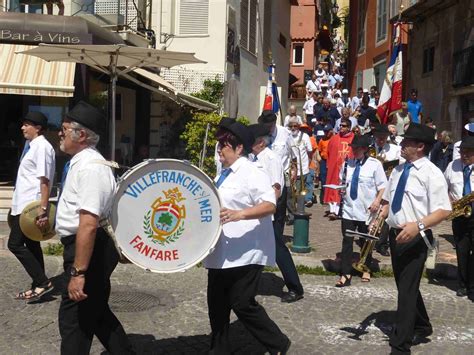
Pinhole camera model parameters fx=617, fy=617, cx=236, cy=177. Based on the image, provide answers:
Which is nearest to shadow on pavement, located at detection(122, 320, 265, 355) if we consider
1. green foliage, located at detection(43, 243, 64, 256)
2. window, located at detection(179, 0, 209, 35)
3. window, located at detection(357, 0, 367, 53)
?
green foliage, located at detection(43, 243, 64, 256)

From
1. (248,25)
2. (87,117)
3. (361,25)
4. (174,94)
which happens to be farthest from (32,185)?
(361,25)

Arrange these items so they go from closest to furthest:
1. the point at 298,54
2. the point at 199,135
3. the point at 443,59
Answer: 1. the point at 199,135
2. the point at 443,59
3. the point at 298,54

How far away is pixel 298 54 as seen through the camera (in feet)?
159

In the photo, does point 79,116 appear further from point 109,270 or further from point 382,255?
point 382,255

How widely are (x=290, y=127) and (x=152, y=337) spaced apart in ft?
23.9

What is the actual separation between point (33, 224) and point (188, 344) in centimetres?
188

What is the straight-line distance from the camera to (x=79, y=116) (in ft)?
12.9

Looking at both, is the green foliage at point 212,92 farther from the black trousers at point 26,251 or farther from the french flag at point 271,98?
the black trousers at point 26,251

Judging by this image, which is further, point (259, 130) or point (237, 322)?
point (259, 130)

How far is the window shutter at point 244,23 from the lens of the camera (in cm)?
1798

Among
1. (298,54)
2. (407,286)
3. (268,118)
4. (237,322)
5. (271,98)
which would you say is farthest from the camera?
(298,54)

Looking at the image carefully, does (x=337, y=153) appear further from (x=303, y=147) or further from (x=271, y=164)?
(x=271, y=164)

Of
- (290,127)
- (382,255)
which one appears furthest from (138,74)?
(382,255)

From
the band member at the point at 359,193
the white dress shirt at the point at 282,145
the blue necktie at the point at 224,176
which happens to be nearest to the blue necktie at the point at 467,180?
the band member at the point at 359,193
